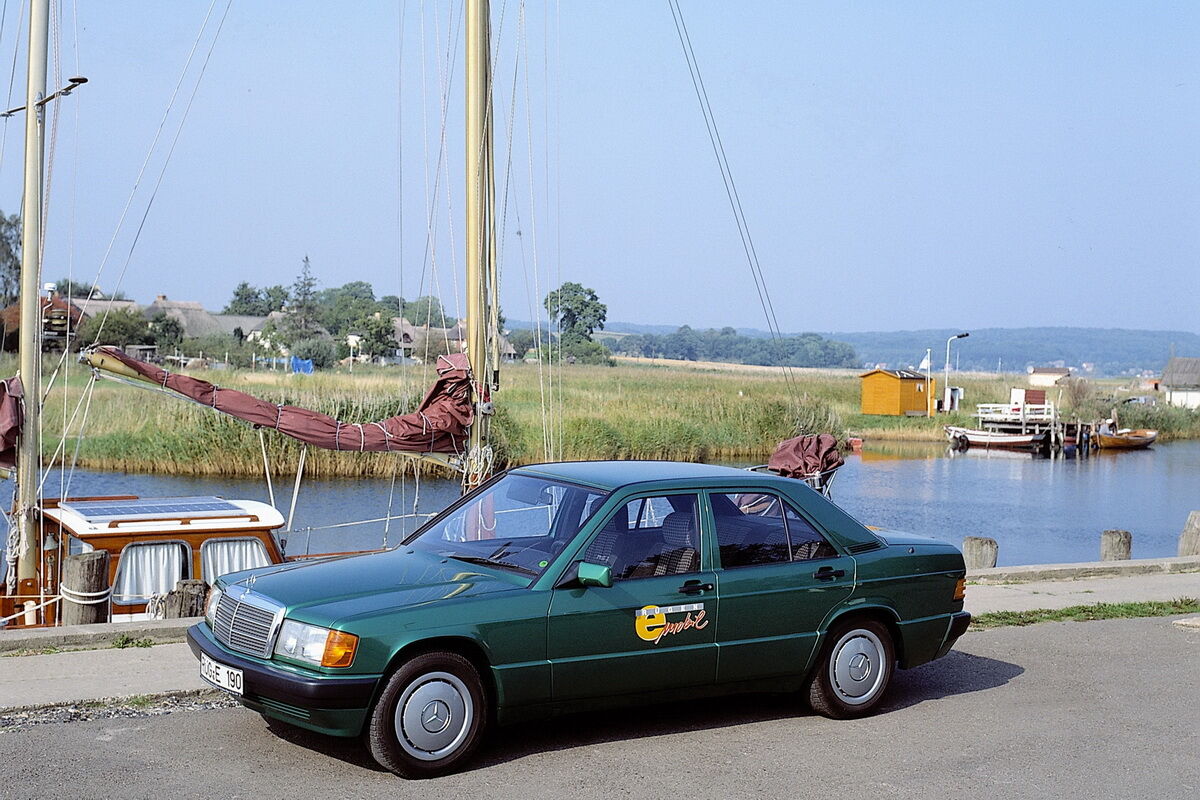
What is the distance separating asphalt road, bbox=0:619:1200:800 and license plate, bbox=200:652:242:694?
38cm

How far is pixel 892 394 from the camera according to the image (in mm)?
76750

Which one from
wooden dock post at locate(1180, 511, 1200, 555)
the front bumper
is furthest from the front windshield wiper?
wooden dock post at locate(1180, 511, 1200, 555)

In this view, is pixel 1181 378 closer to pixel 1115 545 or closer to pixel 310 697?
pixel 1115 545

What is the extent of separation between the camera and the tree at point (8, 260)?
79.8 metres

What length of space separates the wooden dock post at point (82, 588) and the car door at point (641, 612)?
4.91 meters

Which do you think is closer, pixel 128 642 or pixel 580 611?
pixel 580 611

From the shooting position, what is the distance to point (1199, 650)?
34.4 feet

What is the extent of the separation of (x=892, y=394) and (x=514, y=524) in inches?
2809

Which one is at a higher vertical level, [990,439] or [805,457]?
[805,457]

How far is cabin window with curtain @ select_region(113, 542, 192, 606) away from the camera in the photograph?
1218 cm

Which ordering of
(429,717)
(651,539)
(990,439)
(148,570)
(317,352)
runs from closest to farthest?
(429,717), (651,539), (148,570), (990,439), (317,352)

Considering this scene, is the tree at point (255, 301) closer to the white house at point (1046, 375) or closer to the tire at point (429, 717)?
the white house at point (1046, 375)

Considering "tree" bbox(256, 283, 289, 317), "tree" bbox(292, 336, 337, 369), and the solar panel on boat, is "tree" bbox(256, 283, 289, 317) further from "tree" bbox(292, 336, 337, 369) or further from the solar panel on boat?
the solar panel on boat

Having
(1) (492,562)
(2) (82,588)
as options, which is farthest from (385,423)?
(1) (492,562)
